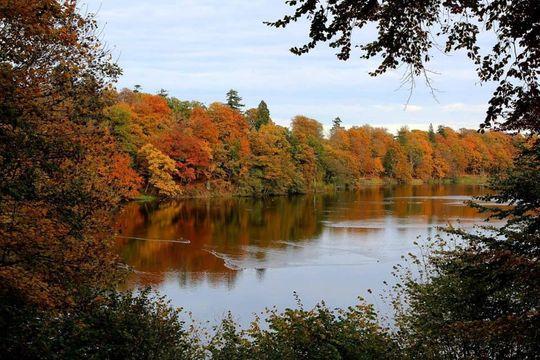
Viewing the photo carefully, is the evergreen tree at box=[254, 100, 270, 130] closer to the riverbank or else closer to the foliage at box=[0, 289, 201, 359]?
the riverbank

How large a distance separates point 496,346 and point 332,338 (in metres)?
2.33

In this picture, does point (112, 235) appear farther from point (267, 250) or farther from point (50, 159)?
point (267, 250)

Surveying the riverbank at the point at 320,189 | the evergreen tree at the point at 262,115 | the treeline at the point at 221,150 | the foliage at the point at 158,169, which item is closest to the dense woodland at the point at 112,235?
the treeline at the point at 221,150

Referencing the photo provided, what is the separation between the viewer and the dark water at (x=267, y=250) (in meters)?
15.9

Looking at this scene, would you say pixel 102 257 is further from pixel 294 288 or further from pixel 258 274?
pixel 258 274

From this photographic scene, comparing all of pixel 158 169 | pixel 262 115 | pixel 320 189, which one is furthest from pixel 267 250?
pixel 262 115

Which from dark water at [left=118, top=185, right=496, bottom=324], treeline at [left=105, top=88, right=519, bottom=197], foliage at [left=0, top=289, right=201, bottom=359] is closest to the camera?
foliage at [left=0, top=289, right=201, bottom=359]

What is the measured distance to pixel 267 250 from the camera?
23.2 meters

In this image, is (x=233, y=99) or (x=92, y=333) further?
(x=233, y=99)

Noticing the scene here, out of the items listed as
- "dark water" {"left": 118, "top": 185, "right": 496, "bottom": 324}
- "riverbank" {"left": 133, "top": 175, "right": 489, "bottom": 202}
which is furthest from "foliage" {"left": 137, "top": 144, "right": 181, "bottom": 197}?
"dark water" {"left": 118, "top": 185, "right": 496, "bottom": 324}

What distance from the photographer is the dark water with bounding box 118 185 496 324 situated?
1585 cm

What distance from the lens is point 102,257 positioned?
8.73 meters

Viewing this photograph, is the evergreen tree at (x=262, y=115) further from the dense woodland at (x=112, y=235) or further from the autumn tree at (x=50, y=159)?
the autumn tree at (x=50, y=159)

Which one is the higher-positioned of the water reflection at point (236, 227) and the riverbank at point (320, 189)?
the riverbank at point (320, 189)
